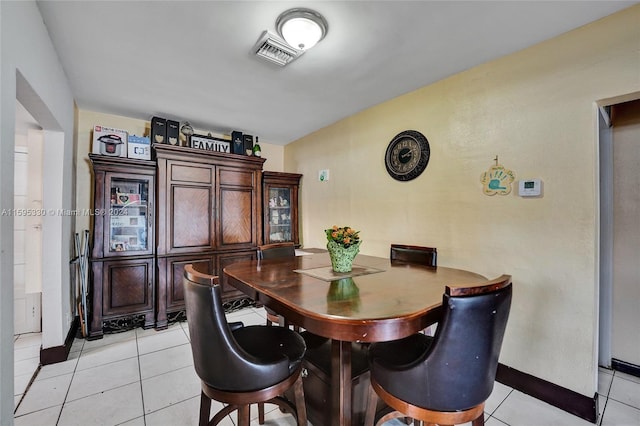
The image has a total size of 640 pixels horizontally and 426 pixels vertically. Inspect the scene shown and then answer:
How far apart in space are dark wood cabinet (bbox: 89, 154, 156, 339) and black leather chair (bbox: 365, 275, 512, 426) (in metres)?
3.06

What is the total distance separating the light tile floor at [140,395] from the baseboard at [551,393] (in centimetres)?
4

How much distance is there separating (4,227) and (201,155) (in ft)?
7.51

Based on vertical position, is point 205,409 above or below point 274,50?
below

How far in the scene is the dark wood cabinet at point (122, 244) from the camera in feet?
9.53

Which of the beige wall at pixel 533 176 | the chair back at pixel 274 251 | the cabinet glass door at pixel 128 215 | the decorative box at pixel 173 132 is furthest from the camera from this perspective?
the decorative box at pixel 173 132

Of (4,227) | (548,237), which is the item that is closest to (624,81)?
(548,237)

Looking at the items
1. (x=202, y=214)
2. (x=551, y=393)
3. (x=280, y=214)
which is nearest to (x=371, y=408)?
(x=551, y=393)

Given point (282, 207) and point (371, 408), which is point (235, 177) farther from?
point (371, 408)

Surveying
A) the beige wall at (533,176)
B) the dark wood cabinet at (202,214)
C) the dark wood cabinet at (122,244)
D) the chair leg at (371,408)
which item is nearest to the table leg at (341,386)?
the chair leg at (371,408)

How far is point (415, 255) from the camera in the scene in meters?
2.33

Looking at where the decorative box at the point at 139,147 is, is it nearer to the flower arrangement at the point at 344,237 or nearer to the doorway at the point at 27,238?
the doorway at the point at 27,238

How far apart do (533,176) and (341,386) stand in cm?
198

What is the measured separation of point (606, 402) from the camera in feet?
6.05

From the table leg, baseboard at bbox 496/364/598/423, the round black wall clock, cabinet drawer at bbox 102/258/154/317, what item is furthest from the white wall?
baseboard at bbox 496/364/598/423
